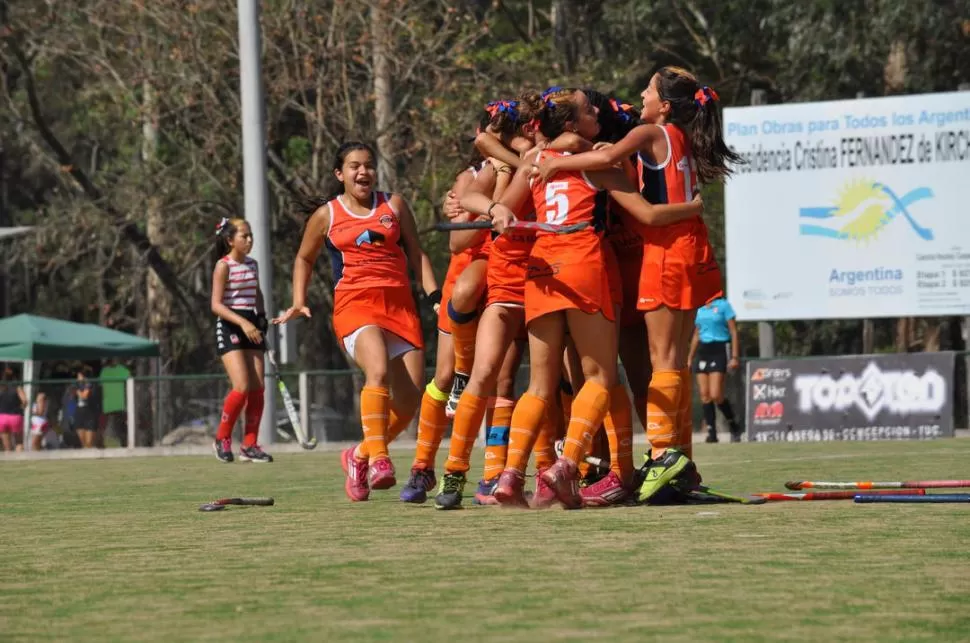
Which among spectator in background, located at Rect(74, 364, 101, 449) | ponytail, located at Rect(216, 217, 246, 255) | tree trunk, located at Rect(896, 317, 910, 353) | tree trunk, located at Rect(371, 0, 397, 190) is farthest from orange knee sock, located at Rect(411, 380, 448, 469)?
tree trunk, located at Rect(896, 317, 910, 353)

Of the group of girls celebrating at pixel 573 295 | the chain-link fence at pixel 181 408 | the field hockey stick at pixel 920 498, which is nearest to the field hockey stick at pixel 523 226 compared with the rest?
the group of girls celebrating at pixel 573 295

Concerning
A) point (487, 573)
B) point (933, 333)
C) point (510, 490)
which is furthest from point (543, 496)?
→ point (933, 333)

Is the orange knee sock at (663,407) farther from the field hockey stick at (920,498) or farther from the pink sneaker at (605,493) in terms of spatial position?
the field hockey stick at (920,498)

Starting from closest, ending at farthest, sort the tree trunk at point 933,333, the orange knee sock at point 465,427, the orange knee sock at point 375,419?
the orange knee sock at point 465,427, the orange knee sock at point 375,419, the tree trunk at point 933,333

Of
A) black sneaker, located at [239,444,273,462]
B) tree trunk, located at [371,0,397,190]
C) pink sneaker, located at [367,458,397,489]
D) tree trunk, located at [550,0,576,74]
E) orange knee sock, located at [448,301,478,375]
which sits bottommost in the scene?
black sneaker, located at [239,444,273,462]

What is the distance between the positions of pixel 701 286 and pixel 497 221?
1.12 m

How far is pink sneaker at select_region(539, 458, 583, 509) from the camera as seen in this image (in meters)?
8.48

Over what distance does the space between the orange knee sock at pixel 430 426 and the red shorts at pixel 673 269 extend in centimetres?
148

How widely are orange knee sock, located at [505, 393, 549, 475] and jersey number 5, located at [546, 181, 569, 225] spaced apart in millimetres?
814

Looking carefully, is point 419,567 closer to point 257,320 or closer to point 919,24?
point 257,320

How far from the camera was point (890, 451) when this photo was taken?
1664 centimetres

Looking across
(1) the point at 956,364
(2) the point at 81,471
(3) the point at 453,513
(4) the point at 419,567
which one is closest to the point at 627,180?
(3) the point at 453,513

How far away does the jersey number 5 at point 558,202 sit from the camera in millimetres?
8602

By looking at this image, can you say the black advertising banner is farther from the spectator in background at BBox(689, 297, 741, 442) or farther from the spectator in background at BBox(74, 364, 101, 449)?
the spectator in background at BBox(74, 364, 101, 449)
